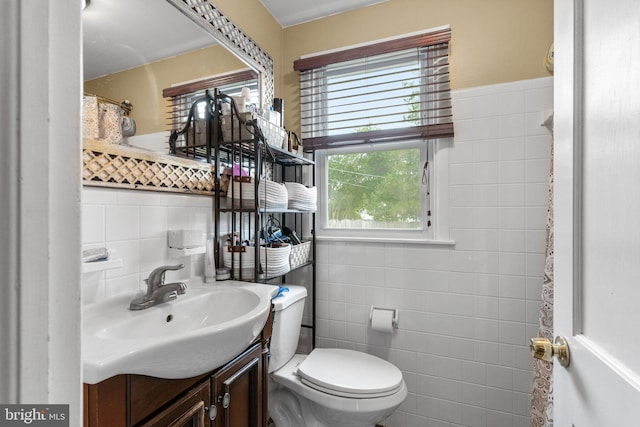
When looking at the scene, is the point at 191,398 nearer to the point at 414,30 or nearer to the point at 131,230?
the point at 131,230

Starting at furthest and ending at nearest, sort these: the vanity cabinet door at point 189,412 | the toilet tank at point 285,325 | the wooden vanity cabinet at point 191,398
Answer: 1. the toilet tank at point 285,325
2. the vanity cabinet door at point 189,412
3. the wooden vanity cabinet at point 191,398

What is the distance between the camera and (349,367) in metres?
1.45

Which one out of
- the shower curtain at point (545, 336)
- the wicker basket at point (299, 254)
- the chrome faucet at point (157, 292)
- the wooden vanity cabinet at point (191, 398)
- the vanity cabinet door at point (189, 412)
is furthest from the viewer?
the wicker basket at point (299, 254)

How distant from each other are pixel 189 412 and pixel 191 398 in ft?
0.10

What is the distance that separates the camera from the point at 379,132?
1696mm

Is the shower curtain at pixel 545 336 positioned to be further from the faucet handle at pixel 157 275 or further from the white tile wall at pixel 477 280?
the faucet handle at pixel 157 275

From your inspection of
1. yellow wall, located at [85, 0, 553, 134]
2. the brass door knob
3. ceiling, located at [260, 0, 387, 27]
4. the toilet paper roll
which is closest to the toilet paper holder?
the toilet paper roll

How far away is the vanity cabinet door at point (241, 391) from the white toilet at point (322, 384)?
277 mm

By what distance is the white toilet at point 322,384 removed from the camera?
49.4 inches

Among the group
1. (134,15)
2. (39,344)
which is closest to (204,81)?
(134,15)

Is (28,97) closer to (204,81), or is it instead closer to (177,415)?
(177,415)

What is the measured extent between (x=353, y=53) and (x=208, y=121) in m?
0.94

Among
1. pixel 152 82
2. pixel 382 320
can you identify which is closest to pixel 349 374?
pixel 382 320

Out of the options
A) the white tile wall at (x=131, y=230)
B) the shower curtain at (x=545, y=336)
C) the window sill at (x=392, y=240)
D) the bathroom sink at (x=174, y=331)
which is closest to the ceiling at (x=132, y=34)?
the white tile wall at (x=131, y=230)
